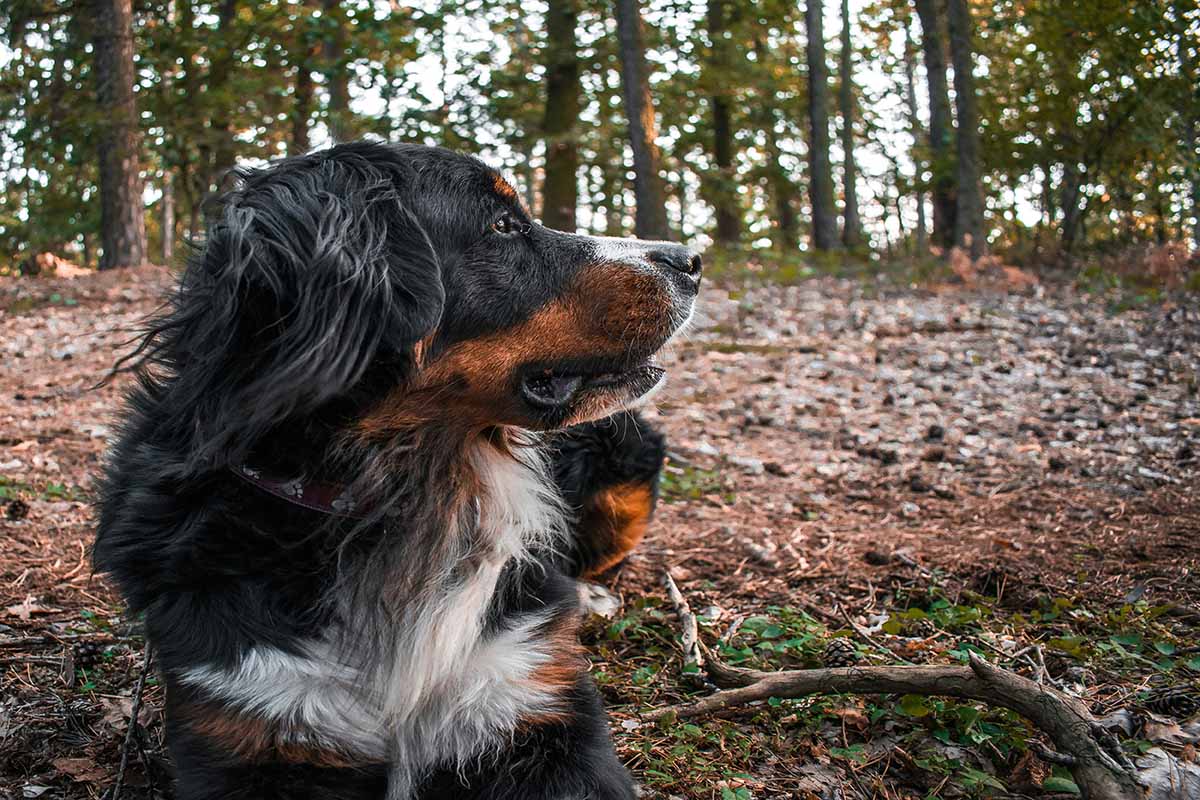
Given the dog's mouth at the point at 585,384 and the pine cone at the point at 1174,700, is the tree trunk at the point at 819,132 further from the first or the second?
the pine cone at the point at 1174,700

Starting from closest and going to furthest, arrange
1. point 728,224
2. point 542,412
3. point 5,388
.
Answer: point 542,412 < point 5,388 < point 728,224

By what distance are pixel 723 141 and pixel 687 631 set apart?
19.7 meters

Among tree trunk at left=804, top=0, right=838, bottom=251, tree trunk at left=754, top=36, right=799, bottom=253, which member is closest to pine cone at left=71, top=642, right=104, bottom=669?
tree trunk at left=754, top=36, right=799, bottom=253

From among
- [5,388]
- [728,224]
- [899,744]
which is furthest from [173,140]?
[899,744]

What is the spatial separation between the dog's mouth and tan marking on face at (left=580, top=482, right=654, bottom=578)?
1134 millimetres

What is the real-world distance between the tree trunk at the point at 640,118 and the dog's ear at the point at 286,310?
431 inches

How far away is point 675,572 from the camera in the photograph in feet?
14.6

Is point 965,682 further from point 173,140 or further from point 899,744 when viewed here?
point 173,140

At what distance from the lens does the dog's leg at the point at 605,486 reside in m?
3.96

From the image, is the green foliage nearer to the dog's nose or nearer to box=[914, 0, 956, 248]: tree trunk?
box=[914, 0, 956, 248]: tree trunk

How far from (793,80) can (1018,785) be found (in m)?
24.2

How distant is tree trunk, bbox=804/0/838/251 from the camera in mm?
19203

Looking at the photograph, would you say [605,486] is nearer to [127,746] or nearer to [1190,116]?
[127,746]

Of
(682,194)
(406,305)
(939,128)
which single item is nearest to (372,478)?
(406,305)
